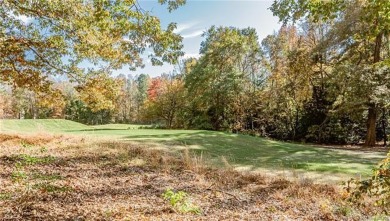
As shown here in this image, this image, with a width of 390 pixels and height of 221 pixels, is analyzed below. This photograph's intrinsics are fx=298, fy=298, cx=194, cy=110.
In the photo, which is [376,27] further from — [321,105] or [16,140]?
[321,105]

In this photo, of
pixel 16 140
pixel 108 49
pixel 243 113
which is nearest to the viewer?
pixel 108 49

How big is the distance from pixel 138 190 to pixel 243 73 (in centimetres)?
1938

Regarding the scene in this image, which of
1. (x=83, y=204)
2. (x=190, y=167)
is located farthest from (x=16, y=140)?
(x=83, y=204)

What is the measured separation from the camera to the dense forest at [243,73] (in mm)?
6785

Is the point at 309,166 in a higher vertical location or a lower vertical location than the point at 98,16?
lower

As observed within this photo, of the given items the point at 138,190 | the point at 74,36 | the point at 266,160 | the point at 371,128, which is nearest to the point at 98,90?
the point at 74,36

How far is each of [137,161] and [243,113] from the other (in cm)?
1698

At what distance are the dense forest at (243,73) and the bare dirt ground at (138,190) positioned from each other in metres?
2.39

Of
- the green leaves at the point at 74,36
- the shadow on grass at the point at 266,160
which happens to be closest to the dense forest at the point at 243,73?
the green leaves at the point at 74,36

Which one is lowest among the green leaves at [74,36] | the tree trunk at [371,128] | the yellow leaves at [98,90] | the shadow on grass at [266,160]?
the shadow on grass at [266,160]

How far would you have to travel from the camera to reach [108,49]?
855 centimetres

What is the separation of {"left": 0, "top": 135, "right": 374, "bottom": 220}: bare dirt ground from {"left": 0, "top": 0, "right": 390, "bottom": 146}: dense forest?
7.83 feet

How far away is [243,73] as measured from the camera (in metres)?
23.7

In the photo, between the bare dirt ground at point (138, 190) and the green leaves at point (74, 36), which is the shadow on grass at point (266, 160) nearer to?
the bare dirt ground at point (138, 190)
